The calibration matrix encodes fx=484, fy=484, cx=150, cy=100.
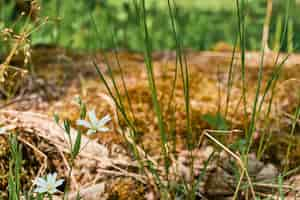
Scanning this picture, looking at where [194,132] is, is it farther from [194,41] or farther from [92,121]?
[194,41]

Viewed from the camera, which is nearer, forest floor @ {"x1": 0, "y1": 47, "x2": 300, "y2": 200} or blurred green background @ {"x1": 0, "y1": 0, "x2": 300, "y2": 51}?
forest floor @ {"x1": 0, "y1": 47, "x2": 300, "y2": 200}

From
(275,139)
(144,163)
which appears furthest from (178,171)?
(275,139)

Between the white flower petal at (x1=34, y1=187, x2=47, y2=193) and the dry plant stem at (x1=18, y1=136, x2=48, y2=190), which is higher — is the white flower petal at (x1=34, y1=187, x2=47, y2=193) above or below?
above

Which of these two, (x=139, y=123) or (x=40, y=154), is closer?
(x=40, y=154)

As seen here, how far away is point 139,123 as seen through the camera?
1699 mm

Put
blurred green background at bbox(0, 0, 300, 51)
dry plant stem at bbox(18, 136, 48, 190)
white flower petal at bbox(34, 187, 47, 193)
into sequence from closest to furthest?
white flower petal at bbox(34, 187, 47, 193) < dry plant stem at bbox(18, 136, 48, 190) < blurred green background at bbox(0, 0, 300, 51)

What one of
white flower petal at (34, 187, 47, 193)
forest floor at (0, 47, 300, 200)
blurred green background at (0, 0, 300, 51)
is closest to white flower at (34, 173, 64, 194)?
white flower petal at (34, 187, 47, 193)

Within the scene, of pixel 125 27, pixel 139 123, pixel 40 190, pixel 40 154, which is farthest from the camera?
pixel 125 27

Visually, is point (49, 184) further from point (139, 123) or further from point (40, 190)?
point (139, 123)

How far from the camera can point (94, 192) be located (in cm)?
137

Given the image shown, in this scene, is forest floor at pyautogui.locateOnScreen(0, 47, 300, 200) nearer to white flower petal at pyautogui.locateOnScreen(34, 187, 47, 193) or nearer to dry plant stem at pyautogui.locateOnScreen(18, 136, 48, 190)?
dry plant stem at pyautogui.locateOnScreen(18, 136, 48, 190)

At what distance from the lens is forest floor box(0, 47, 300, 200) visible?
1449 mm

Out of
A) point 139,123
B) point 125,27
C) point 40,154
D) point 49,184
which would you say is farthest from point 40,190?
point 125,27

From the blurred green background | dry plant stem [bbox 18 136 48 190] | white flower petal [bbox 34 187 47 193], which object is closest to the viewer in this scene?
white flower petal [bbox 34 187 47 193]
